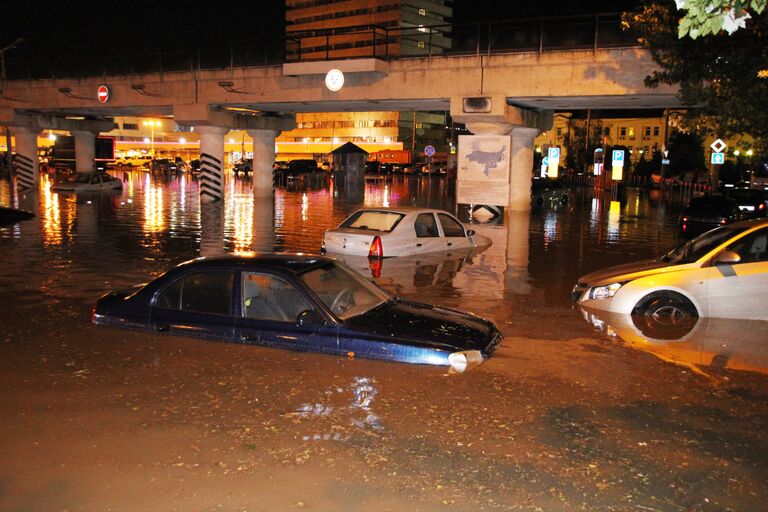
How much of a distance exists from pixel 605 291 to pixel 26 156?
1684 inches

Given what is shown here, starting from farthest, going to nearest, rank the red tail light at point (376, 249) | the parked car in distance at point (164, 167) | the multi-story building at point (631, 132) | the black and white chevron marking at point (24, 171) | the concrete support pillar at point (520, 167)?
the multi-story building at point (631, 132) → the parked car in distance at point (164, 167) → the black and white chevron marking at point (24, 171) → the concrete support pillar at point (520, 167) → the red tail light at point (376, 249)

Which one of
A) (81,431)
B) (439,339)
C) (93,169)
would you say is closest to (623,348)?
(439,339)

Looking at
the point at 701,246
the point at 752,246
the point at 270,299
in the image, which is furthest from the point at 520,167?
the point at 270,299

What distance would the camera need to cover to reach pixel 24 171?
4416 cm

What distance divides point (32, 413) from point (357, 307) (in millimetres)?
3254

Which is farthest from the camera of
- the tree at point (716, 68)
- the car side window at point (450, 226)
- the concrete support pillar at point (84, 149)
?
the concrete support pillar at point (84, 149)

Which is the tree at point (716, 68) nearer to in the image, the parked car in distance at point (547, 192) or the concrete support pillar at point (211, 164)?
the parked car in distance at point (547, 192)

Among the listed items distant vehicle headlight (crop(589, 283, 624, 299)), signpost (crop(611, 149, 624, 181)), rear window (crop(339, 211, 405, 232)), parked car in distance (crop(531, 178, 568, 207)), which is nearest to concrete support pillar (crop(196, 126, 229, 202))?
parked car in distance (crop(531, 178, 568, 207))

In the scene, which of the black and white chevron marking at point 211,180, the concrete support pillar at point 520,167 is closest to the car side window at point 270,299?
the concrete support pillar at point 520,167

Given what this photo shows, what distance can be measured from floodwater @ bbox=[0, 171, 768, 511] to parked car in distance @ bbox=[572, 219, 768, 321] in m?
0.34

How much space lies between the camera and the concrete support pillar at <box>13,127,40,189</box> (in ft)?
144

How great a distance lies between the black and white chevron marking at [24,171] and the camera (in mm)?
44062

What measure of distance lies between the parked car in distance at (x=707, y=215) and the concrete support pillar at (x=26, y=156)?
1488 inches

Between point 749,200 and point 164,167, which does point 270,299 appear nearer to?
point 749,200
